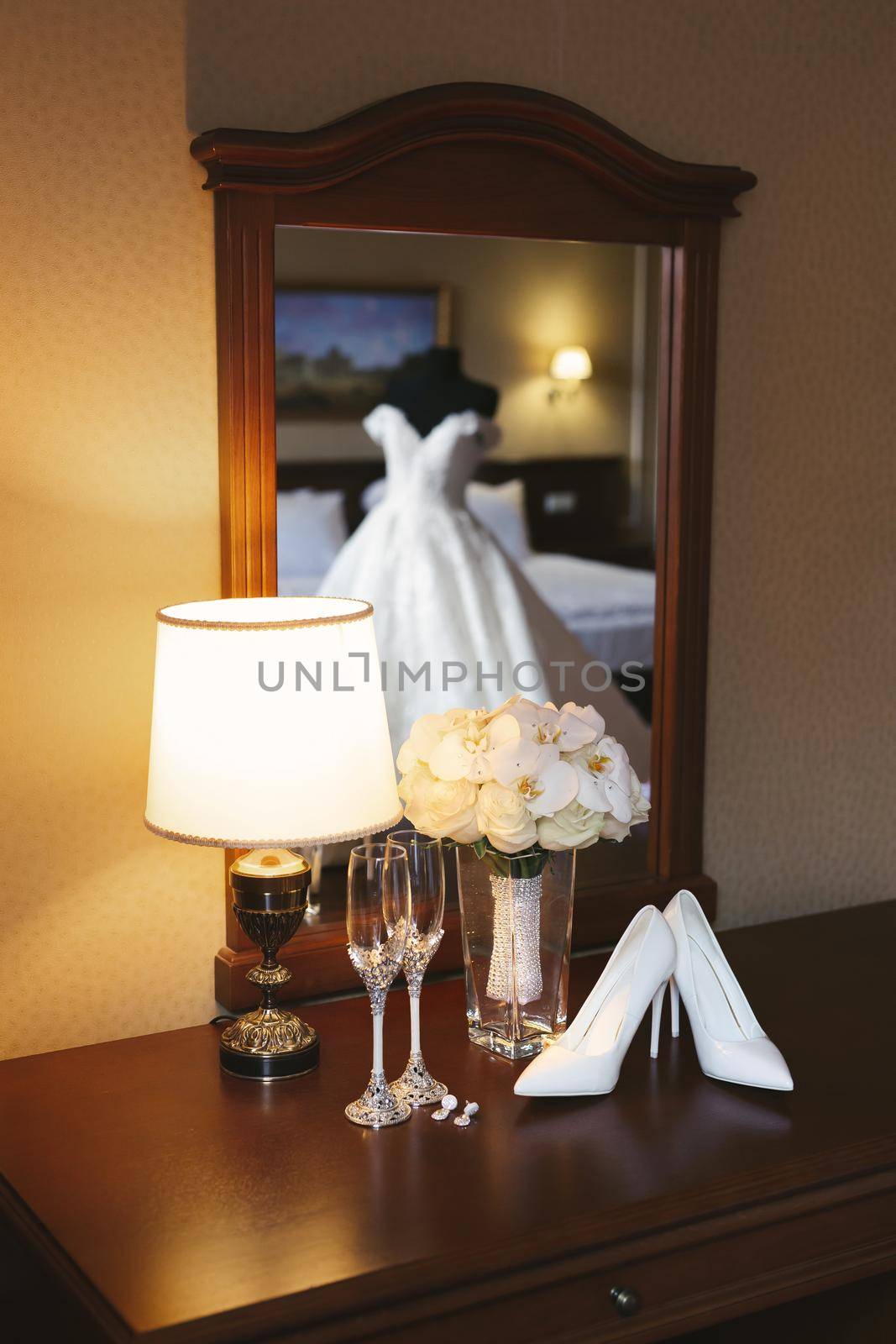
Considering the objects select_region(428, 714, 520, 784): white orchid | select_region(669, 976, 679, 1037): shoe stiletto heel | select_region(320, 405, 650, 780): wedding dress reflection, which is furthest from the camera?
select_region(320, 405, 650, 780): wedding dress reflection

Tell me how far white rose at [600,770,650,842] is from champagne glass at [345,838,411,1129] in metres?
0.25

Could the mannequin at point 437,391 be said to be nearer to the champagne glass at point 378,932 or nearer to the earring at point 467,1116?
the champagne glass at point 378,932

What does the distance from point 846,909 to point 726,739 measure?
1.13 ft

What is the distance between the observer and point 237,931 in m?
1.64

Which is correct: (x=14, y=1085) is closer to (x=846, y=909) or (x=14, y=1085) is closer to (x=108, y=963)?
(x=108, y=963)

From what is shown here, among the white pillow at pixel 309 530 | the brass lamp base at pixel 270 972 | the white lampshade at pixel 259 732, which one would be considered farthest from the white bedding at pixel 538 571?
the brass lamp base at pixel 270 972

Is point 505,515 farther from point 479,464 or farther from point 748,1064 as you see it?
point 748,1064

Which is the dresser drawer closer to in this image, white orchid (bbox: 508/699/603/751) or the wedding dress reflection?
white orchid (bbox: 508/699/603/751)

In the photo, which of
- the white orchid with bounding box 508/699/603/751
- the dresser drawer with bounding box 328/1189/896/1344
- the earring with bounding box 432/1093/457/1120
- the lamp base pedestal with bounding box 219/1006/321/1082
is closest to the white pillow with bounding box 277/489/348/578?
the white orchid with bounding box 508/699/603/751

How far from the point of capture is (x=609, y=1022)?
1438mm

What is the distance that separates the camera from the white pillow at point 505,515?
1.76 meters

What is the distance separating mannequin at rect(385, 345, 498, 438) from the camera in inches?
69.5

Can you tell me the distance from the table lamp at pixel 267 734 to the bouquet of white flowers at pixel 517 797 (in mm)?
68

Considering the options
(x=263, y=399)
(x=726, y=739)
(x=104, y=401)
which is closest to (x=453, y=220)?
(x=263, y=399)
